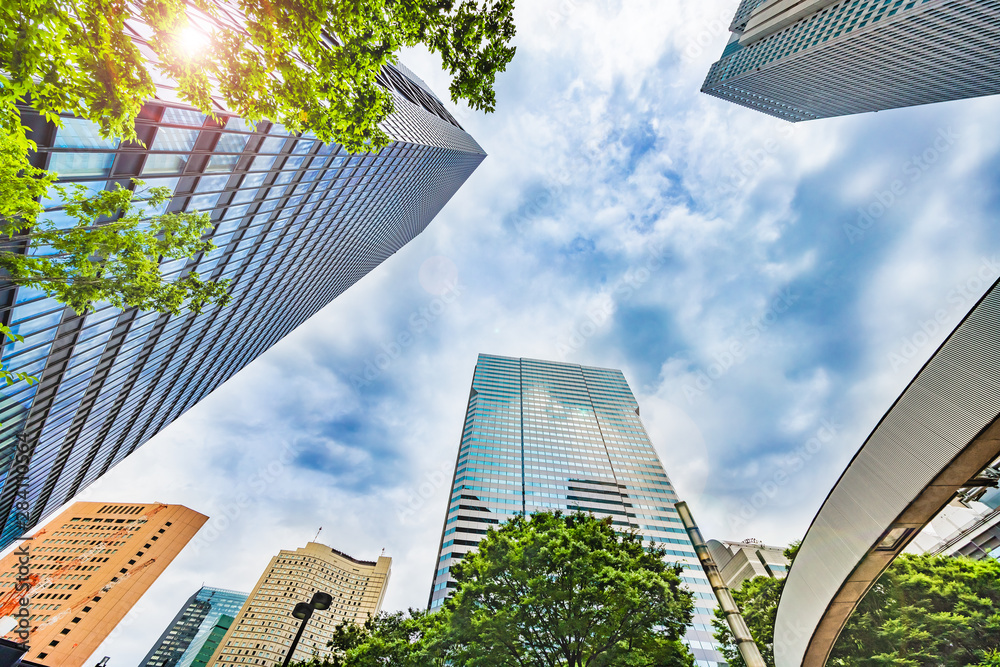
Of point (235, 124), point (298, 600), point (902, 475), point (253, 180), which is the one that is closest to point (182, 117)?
point (235, 124)

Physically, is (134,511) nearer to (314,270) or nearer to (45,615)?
(45,615)

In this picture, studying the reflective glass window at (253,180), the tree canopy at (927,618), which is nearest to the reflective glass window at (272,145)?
the reflective glass window at (253,180)

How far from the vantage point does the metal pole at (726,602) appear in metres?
6.29

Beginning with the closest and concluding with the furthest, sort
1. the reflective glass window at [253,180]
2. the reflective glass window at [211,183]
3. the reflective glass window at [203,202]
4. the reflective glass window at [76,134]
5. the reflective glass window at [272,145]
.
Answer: the reflective glass window at [76,134] → the reflective glass window at [211,183] → the reflective glass window at [203,202] → the reflective glass window at [272,145] → the reflective glass window at [253,180]

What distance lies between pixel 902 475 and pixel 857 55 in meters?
85.5

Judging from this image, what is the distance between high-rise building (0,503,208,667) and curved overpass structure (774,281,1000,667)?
84.4 meters

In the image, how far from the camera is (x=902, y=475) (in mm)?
9781

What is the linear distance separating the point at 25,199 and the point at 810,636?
21.8 meters

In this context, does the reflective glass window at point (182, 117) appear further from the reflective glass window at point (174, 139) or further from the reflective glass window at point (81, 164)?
the reflective glass window at point (81, 164)

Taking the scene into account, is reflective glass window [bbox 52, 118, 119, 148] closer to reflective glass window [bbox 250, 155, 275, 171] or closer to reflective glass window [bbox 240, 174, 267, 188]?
reflective glass window [bbox 250, 155, 275, 171]

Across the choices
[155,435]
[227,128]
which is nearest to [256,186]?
[227,128]

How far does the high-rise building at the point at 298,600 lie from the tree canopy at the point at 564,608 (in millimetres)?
107450

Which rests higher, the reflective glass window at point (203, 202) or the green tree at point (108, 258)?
the reflective glass window at point (203, 202)

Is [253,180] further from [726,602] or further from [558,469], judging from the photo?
[558,469]
